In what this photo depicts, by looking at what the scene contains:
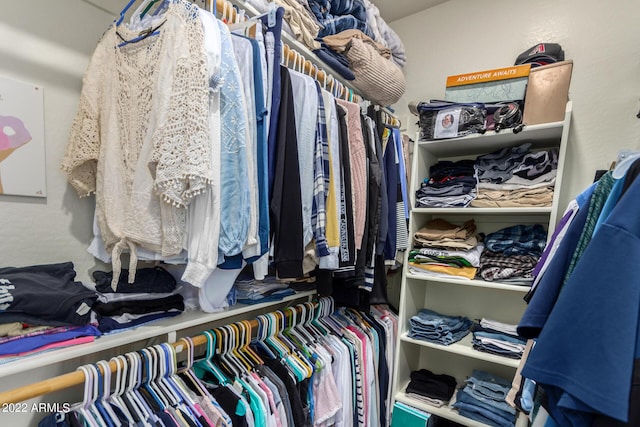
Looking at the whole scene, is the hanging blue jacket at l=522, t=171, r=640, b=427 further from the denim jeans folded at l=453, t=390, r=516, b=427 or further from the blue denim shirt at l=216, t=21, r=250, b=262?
the denim jeans folded at l=453, t=390, r=516, b=427

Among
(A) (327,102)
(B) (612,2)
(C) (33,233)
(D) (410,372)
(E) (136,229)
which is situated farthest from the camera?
(D) (410,372)

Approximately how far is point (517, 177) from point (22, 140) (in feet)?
6.57

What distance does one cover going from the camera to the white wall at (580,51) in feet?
4.81

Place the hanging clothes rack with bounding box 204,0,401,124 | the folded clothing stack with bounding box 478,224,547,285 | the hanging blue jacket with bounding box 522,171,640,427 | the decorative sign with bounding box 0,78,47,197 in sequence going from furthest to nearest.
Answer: the folded clothing stack with bounding box 478,224,547,285, the hanging clothes rack with bounding box 204,0,401,124, the decorative sign with bounding box 0,78,47,197, the hanging blue jacket with bounding box 522,171,640,427

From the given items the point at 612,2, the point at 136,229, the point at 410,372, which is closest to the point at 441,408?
the point at 410,372

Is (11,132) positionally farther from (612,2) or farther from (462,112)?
(612,2)

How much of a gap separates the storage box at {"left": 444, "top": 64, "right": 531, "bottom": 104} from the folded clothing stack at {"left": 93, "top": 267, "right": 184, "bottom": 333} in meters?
1.63

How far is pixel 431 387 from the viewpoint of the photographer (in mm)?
1634

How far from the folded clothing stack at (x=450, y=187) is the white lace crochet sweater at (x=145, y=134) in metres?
1.29

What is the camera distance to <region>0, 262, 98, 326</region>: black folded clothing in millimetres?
715

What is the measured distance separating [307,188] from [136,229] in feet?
1.73

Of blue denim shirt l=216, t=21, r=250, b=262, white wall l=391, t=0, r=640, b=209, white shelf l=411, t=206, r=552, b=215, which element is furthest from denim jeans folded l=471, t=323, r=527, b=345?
blue denim shirt l=216, t=21, r=250, b=262

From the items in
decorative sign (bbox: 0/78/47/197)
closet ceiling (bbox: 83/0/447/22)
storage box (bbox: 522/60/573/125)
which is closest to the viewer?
decorative sign (bbox: 0/78/47/197)

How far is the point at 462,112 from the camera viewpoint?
1.52 meters
